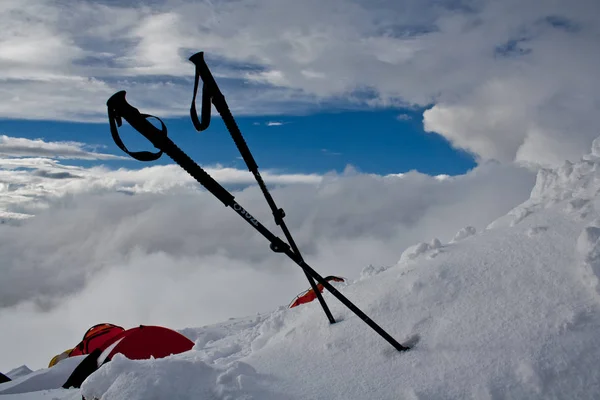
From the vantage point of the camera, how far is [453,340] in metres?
5.02

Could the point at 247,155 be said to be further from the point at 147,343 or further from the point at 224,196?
the point at 147,343

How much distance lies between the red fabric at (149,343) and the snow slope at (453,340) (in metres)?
5.94

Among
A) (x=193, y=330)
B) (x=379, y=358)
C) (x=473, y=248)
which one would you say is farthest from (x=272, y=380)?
(x=193, y=330)

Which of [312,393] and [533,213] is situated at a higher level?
[533,213]

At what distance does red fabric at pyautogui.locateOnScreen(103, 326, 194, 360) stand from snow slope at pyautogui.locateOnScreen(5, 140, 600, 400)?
594 cm

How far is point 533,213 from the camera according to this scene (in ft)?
24.8

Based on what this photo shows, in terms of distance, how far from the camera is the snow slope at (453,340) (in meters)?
4.42

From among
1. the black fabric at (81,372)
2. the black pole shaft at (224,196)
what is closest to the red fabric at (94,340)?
the black fabric at (81,372)

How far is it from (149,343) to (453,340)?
1108cm

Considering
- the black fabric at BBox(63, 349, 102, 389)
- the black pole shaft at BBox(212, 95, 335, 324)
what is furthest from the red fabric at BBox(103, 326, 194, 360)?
the black pole shaft at BBox(212, 95, 335, 324)

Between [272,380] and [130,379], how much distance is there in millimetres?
1490

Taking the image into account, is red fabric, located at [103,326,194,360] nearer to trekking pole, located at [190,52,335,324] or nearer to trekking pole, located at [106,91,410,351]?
trekking pole, located at [190,52,335,324]

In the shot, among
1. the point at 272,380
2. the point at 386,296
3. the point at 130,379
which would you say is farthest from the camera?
the point at 386,296

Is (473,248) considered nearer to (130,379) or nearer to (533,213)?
(533,213)
